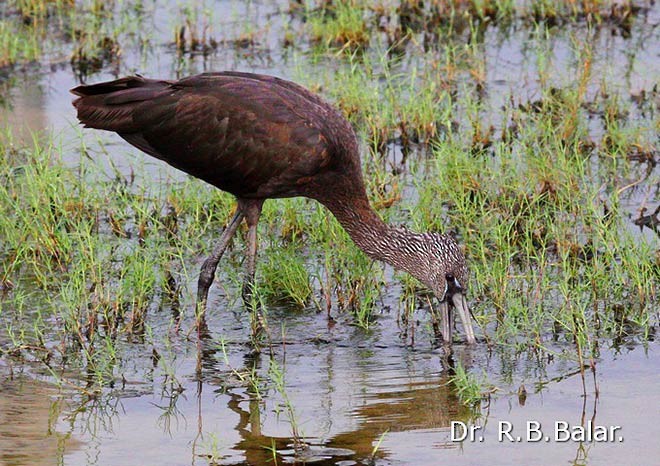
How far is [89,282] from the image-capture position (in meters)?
7.45

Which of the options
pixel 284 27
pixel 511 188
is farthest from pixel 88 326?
pixel 284 27

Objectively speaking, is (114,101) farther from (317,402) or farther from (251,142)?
(317,402)

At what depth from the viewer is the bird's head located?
6.62 metres

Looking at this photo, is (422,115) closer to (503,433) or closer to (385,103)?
(385,103)

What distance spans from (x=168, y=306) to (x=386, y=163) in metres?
2.31

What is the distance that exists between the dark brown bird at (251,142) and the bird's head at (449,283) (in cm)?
10

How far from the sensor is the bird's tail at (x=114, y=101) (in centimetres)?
716

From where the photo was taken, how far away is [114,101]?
7.16 m

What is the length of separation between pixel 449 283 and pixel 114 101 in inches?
80.2

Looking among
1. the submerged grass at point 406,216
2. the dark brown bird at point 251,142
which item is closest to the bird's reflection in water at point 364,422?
the submerged grass at point 406,216

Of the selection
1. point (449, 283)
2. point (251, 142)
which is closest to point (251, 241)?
point (251, 142)

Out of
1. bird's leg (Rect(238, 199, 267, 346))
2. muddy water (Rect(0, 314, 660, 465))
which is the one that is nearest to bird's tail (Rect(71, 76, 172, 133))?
bird's leg (Rect(238, 199, 267, 346))

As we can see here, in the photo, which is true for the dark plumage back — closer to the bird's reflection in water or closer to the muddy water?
the muddy water

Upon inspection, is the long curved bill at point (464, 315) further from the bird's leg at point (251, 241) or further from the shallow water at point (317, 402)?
the bird's leg at point (251, 241)
